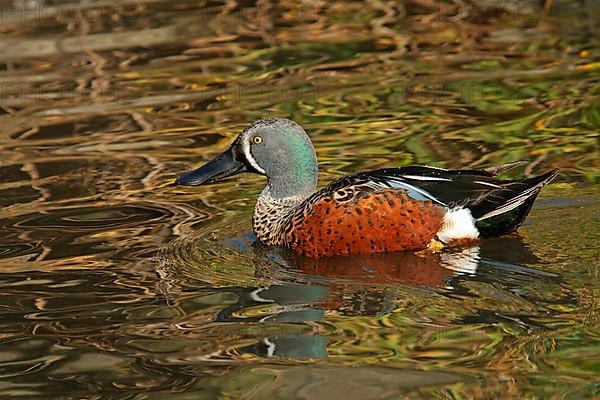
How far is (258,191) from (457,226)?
170cm

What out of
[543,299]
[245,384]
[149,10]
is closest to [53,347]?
[245,384]

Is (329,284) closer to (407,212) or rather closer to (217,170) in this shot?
(407,212)

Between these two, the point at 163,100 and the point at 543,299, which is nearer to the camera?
the point at 543,299

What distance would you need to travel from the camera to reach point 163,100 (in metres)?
10.6

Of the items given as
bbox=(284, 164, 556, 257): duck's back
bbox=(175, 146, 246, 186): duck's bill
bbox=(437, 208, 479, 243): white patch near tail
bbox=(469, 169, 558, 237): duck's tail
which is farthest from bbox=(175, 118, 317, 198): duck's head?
bbox=(469, 169, 558, 237): duck's tail

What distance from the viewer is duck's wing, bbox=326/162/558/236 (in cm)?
718

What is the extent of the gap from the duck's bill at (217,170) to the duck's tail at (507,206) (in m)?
1.46

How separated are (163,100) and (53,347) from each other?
493cm

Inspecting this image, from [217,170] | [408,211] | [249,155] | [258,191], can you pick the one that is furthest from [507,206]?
[258,191]

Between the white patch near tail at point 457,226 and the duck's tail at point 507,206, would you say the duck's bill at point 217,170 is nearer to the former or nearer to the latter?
the white patch near tail at point 457,226

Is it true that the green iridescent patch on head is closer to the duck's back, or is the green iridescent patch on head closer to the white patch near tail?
the duck's back

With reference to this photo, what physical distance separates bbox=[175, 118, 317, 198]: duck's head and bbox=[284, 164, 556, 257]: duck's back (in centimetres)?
40

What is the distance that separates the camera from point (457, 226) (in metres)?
7.22

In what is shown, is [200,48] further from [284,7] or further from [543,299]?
[543,299]
